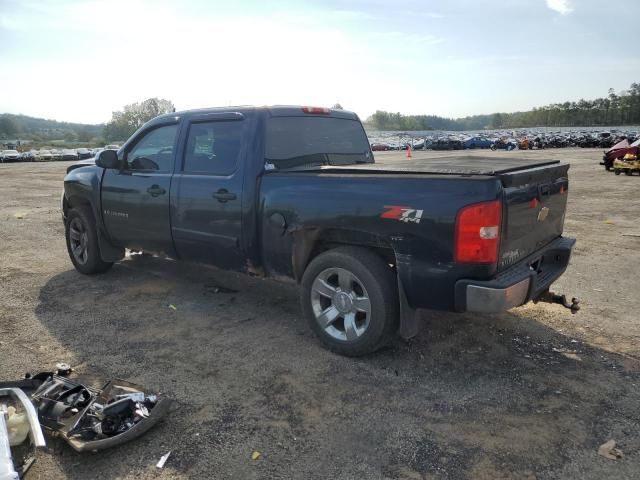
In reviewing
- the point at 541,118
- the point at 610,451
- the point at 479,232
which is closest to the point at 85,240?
the point at 479,232

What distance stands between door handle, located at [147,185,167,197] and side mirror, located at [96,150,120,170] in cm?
65

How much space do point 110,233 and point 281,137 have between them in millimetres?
2563

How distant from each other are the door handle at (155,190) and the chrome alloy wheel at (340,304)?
201cm

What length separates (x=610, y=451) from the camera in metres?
2.80

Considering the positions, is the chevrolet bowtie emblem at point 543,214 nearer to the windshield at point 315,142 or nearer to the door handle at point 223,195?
the windshield at point 315,142

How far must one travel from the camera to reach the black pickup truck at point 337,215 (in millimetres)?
3320

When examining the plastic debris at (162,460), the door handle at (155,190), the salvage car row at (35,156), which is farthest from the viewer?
the salvage car row at (35,156)

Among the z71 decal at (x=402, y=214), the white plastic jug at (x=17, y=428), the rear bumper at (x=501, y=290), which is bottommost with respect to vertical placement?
the white plastic jug at (x=17, y=428)

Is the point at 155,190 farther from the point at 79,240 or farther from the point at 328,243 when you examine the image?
the point at 328,243

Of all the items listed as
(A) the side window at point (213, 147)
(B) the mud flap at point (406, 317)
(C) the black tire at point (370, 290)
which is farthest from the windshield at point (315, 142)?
(B) the mud flap at point (406, 317)

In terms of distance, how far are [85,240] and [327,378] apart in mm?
4004

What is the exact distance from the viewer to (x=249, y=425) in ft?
10.2

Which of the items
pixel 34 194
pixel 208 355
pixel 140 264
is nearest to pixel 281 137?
pixel 208 355

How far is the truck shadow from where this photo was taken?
2.76 m
